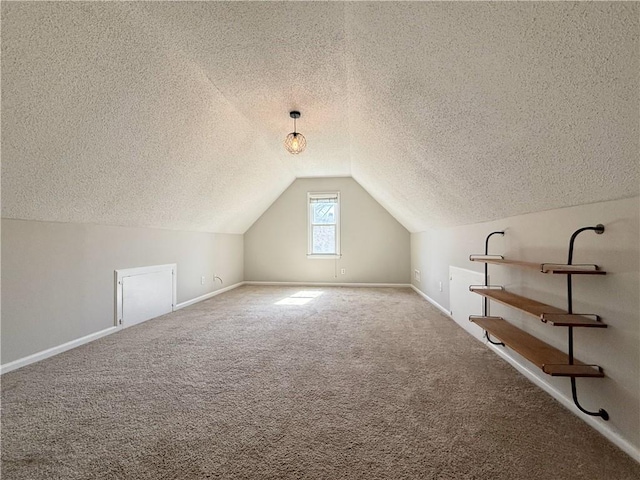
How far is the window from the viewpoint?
18.5 ft

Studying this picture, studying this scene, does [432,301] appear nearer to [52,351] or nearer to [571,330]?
[571,330]

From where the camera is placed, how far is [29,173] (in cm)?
171

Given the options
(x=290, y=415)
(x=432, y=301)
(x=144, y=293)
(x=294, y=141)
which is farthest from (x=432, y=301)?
(x=144, y=293)

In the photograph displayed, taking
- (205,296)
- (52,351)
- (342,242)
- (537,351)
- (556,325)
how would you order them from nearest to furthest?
(556,325)
(537,351)
(52,351)
(205,296)
(342,242)

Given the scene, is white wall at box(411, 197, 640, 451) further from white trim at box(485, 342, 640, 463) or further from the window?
the window

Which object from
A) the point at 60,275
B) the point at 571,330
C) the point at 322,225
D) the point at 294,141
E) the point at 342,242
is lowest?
the point at 571,330

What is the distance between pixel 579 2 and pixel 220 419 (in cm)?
224

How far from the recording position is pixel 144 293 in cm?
309

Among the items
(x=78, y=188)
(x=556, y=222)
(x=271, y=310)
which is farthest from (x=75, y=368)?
(x=556, y=222)

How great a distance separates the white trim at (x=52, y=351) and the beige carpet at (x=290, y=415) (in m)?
0.06

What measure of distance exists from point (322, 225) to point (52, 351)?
4382mm

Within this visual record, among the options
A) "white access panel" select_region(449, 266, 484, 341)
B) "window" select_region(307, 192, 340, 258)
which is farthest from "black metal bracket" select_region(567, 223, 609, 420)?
"window" select_region(307, 192, 340, 258)

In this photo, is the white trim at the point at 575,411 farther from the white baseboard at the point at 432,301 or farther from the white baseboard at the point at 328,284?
the white baseboard at the point at 328,284

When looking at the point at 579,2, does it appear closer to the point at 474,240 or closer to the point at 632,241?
the point at 632,241
